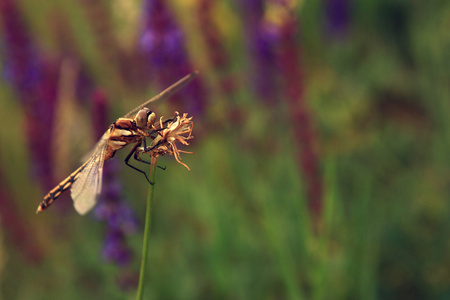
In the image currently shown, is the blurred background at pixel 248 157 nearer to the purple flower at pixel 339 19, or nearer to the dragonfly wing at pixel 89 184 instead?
the purple flower at pixel 339 19

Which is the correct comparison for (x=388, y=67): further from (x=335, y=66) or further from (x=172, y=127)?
(x=172, y=127)

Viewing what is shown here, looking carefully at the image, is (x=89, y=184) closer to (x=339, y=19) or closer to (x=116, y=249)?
(x=116, y=249)

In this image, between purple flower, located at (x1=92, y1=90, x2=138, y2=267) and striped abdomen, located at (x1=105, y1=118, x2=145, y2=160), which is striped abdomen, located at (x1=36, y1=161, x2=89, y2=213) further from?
purple flower, located at (x1=92, y1=90, x2=138, y2=267)

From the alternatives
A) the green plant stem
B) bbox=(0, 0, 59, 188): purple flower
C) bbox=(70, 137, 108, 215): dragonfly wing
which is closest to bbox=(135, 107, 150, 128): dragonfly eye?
bbox=(70, 137, 108, 215): dragonfly wing

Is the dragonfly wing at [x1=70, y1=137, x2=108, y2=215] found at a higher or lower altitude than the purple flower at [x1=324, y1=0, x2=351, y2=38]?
lower

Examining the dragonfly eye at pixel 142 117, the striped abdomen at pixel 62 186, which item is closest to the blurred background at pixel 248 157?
the striped abdomen at pixel 62 186

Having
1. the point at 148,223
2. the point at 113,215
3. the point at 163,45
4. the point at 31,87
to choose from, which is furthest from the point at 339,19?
the point at 148,223
